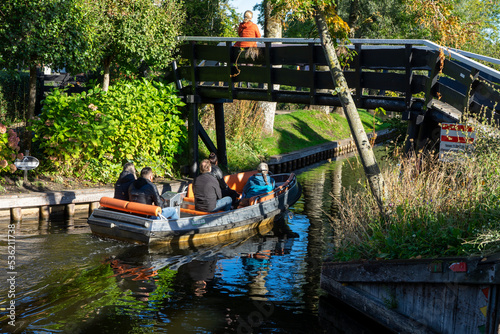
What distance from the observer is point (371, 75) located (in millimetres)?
11266

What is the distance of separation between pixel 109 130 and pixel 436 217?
26.9ft

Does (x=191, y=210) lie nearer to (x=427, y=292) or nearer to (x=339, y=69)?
(x=339, y=69)

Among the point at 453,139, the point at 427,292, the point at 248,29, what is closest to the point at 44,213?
the point at 248,29

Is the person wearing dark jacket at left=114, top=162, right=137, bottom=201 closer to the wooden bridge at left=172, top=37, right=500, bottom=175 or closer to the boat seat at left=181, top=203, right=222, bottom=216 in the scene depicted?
the boat seat at left=181, top=203, right=222, bottom=216

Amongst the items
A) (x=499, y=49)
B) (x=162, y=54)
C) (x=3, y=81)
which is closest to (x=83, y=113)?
(x=162, y=54)

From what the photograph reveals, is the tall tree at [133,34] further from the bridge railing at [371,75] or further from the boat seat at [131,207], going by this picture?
the boat seat at [131,207]

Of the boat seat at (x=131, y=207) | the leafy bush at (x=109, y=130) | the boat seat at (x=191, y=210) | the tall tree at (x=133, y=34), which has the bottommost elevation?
the boat seat at (x=191, y=210)

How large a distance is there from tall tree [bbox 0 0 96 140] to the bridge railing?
3349mm

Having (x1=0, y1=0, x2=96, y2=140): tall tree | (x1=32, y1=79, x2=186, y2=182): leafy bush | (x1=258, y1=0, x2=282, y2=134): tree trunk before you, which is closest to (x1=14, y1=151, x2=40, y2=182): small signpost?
(x1=32, y1=79, x2=186, y2=182): leafy bush

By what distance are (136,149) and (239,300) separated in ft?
22.5

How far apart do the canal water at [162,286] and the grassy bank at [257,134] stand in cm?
537

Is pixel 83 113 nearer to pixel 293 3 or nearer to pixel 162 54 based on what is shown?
pixel 162 54

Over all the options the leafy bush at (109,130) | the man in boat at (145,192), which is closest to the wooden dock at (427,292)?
the man in boat at (145,192)

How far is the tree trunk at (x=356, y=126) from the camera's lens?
25.0ft
